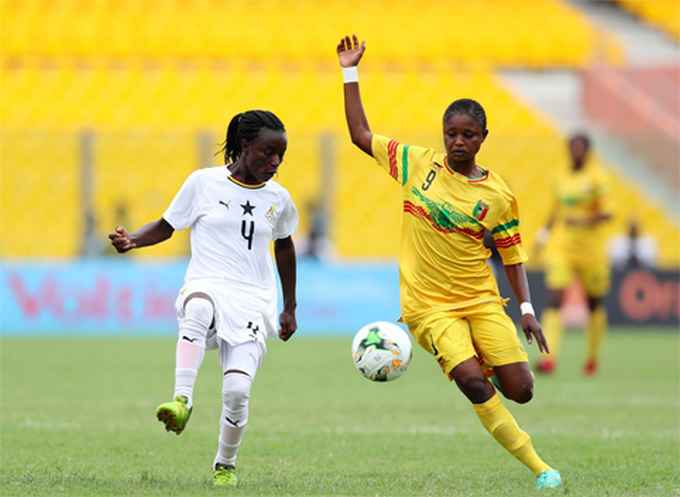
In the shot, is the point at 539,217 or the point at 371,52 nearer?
the point at 539,217

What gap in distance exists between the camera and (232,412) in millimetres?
7996

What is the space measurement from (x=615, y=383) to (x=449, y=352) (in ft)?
25.6

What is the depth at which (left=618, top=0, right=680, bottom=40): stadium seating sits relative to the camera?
33.7 meters

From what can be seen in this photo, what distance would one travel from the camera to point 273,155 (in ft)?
26.5

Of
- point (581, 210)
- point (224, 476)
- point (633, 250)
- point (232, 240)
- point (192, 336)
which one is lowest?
point (224, 476)

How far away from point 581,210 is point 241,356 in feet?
29.9

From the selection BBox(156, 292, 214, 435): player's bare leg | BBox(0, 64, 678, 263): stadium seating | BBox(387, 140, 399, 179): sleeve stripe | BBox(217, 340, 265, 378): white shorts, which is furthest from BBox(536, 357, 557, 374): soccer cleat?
BBox(156, 292, 214, 435): player's bare leg

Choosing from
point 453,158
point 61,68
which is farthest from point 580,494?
point 61,68

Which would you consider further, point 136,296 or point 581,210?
point 136,296

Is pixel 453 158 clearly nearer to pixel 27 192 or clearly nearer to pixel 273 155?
pixel 273 155

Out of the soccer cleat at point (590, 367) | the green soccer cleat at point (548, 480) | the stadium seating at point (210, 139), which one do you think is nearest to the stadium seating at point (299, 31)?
the stadium seating at point (210, 139)

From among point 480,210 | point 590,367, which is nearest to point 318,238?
point 590,367

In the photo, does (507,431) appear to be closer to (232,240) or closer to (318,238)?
(232,240)

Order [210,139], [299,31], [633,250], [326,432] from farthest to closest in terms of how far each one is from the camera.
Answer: [299,31]
[633,250]
[210,139]
[326,432]
